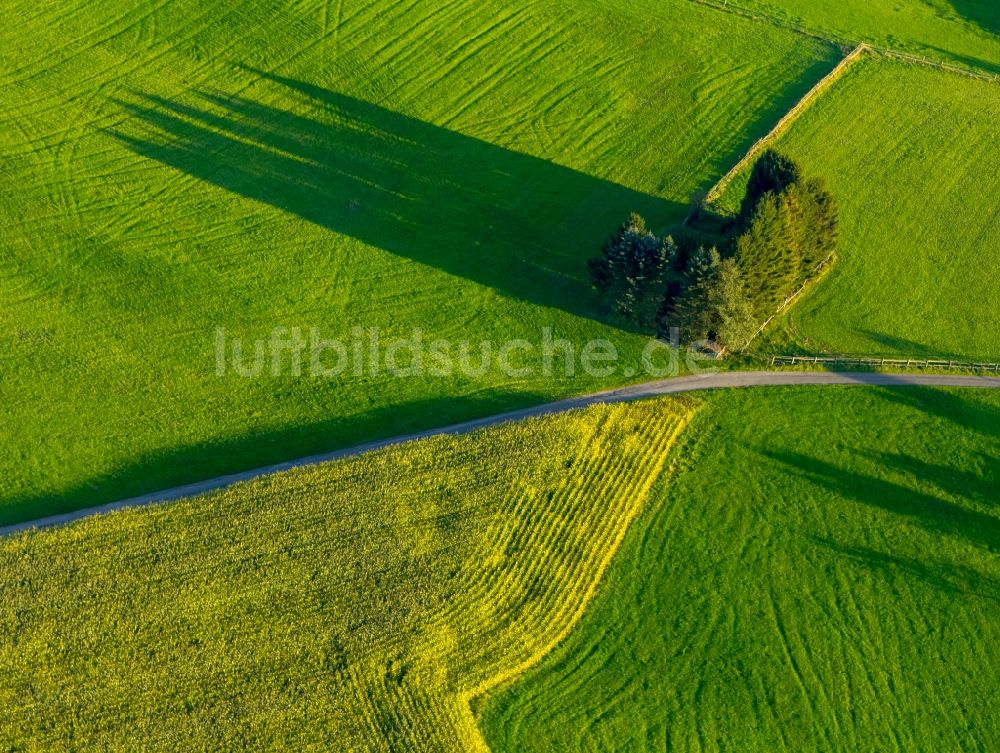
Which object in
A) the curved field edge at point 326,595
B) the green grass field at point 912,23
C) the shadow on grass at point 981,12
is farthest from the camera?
the shadow on grass at point 981,12

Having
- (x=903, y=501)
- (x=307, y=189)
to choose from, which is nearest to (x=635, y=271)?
(x=903, y=501)

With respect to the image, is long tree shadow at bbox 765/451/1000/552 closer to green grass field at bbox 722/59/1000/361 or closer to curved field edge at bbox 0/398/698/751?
green grass field at bbox 722/59/1000/361

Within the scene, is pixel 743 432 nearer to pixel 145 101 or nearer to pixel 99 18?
pixel 145 101

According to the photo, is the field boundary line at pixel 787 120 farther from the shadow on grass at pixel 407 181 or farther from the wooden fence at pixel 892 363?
the wooden fence at pixel 892 363

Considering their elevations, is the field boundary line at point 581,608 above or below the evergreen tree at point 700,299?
below

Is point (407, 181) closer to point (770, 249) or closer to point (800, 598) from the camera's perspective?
point (770, 249)

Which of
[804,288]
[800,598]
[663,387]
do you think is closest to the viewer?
[800,598]

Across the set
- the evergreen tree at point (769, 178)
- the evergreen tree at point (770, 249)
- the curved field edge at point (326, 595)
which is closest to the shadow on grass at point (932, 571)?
the curved field edge at point (326, 595)

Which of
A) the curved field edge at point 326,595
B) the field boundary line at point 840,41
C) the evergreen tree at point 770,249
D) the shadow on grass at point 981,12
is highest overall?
the shadow on grass at point 981,12
